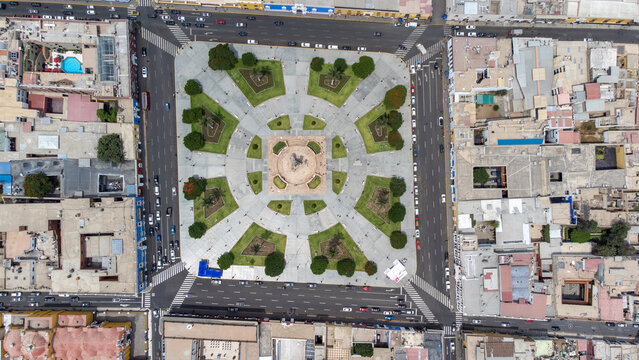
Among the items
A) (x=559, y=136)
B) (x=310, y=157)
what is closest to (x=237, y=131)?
(x=310, y=157)

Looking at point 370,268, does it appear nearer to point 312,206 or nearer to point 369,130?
point 312,206

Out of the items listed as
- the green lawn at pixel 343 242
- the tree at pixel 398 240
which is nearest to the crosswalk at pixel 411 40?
the tree at pixel 398 240

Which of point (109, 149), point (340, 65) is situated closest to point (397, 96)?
point (340, 65)

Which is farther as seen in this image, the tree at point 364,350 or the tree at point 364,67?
the tree at point 364,67

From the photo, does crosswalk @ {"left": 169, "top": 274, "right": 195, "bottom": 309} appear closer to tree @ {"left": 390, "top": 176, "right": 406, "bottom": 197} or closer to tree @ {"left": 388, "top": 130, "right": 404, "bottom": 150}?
tree @ {"left": 390, "top": 176, "right": 406, "bottom": 197}

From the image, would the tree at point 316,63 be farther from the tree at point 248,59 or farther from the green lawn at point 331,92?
the tree at point 248,59

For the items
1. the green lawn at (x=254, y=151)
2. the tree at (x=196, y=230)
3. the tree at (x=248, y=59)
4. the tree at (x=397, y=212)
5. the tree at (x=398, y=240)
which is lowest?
the tree at (x=398, y=240)

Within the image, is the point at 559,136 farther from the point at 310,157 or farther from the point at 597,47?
the point at 310,157
